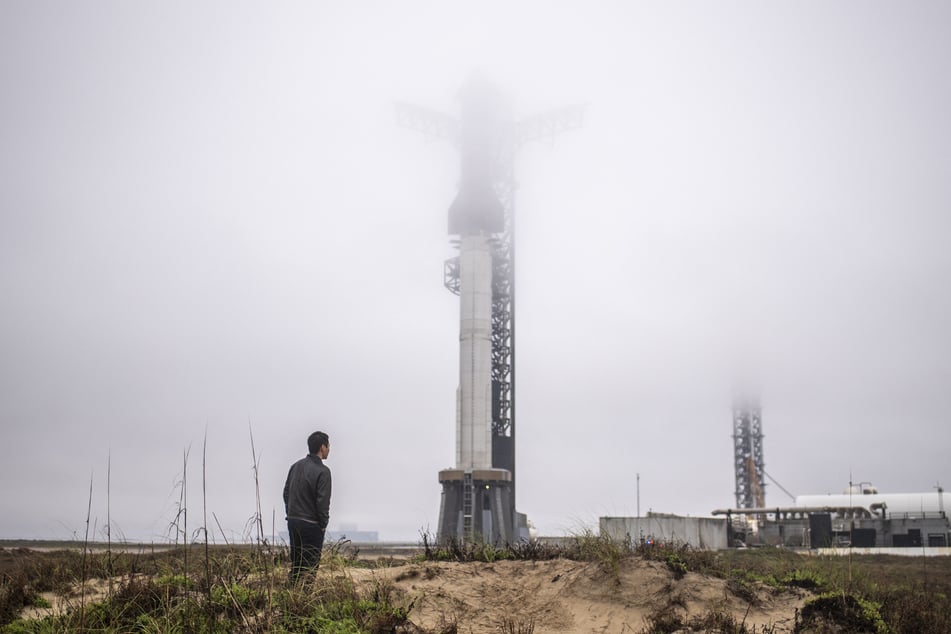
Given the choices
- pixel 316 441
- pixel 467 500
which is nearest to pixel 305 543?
pixel 316 441

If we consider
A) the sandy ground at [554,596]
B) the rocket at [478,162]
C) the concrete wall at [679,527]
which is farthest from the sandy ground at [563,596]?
the rocket at [478,162]

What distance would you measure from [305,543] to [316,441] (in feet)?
3.72

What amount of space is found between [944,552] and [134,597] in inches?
1621

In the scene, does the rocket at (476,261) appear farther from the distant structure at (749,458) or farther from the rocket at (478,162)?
the distant structure at (749,458)

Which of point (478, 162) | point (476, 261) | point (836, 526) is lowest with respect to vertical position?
point (836, 526)

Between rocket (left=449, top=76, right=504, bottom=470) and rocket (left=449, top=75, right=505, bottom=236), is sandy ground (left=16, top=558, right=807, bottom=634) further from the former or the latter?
rocket (left=449, top=75, right=505, bottom=236)

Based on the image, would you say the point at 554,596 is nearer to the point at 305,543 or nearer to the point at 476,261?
the point at 305,543

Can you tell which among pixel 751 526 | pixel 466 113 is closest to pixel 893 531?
pixel 751 526

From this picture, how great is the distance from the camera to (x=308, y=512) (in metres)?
9.41

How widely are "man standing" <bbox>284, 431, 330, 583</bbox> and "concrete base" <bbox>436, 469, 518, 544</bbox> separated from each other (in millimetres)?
32743

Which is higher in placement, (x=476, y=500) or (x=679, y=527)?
(x=476, y=500)

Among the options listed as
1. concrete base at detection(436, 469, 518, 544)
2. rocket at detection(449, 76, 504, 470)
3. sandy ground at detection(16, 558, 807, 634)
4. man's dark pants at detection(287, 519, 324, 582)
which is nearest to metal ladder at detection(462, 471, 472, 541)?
concrete base at detection(436, 469, 518, 544)

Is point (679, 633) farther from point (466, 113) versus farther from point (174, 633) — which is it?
point (466, 113)

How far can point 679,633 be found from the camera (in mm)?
9492
